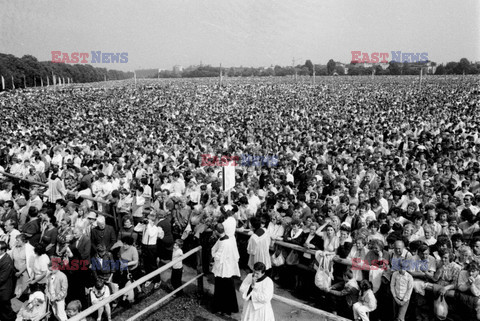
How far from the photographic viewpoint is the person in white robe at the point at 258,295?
4.88 meters

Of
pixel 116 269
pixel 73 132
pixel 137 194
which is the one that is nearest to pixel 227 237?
pixel 116 269

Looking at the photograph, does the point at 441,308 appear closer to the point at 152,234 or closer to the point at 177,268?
the point at 177,268

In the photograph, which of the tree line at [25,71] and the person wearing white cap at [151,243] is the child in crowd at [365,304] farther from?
the tree line at [25,71]

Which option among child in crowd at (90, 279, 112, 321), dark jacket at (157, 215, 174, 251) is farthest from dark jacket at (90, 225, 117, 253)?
child in crowd at (90, 279, 112, 321)

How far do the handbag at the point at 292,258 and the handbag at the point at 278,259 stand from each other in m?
0.11

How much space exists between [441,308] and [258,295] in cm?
235

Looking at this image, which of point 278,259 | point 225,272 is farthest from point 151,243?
point 278,259

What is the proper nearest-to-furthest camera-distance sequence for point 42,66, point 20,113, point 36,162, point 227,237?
point 227,237 → point 36,162 → point 20,113 → point 42,66

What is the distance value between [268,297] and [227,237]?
4.81 feet

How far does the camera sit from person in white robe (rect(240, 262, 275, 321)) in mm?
4879

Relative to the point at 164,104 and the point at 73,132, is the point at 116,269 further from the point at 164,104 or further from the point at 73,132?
the point at 164,104

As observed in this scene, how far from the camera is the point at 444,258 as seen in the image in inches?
207

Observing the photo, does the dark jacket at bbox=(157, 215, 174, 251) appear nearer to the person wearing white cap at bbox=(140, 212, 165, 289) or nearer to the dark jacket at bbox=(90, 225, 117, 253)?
the person wearing white cap at bbox=(140, 212, 165, 289)

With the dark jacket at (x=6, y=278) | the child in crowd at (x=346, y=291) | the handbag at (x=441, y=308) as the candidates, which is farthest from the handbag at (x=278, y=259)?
the dark jacket at (x=6, y=278)
